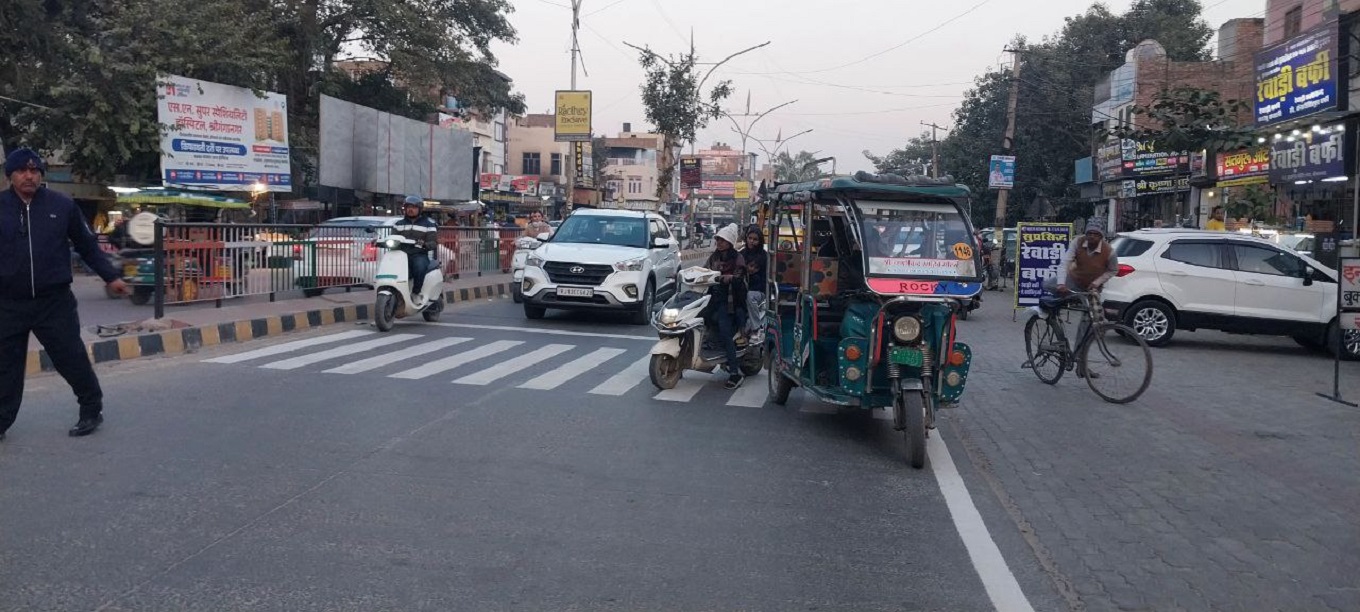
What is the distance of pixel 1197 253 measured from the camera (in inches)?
592

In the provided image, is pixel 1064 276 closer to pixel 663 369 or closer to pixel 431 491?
pixel 663 369

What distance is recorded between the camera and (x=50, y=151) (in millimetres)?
24875

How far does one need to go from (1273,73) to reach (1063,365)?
13805 mm

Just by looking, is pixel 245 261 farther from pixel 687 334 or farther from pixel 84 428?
pixel 84 428

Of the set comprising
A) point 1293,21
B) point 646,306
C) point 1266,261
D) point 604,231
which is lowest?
point 646,306

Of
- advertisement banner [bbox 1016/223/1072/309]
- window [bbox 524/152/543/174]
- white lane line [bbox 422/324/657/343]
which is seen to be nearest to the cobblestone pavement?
white lane line [bbox 422/324/657/343]

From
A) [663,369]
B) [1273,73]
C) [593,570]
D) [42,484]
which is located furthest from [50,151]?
[1273,73]

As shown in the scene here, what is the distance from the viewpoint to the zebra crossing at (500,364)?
32.3 ft

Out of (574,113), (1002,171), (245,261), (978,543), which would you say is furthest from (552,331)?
(1002,171)

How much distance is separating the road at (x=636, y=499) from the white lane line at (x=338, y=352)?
0.55 ft

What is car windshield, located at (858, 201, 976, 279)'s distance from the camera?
24.9ft

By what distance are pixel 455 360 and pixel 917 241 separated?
5560 millimetres

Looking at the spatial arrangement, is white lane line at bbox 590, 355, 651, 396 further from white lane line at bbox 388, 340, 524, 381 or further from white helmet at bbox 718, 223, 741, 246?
white lane line at bbox 388, 340, 524, 381

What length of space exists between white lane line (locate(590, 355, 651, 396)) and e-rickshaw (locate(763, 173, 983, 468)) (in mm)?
1759
